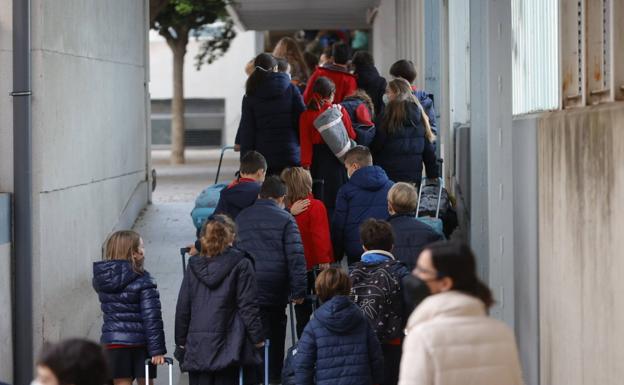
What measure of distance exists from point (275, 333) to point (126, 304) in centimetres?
146

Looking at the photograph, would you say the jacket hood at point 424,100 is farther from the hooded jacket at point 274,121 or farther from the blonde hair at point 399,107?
the hooded jacket at point 274,121

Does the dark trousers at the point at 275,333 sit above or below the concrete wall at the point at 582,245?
below

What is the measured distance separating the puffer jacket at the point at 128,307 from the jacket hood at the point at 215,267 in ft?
1.10

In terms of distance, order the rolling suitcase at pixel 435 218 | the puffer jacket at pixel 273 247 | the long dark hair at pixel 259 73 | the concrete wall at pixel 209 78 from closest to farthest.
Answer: the puffer jacket at pixel 273 247
the rolling suitcase at pixel 435 218
the long dark hair at pixel 259 73
the concrete wall at pixel 209 78

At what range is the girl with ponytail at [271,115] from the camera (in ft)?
39.6

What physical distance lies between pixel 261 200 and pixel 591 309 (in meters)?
3.74

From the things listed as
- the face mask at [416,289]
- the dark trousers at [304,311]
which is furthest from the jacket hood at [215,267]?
the face mask at [416,289]

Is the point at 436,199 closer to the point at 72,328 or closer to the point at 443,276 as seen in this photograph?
the point at 72,328

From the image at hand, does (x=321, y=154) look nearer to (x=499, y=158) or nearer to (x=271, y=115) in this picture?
(x=271, y=115)

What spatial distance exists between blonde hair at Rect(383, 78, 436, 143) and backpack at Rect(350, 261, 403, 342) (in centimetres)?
361

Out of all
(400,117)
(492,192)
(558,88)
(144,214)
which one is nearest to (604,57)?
(558,88)

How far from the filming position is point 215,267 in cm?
808

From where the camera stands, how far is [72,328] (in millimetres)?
10695

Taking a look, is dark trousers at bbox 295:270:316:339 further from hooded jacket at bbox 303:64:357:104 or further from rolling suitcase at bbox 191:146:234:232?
hooded jacket at bbox 303:64:357:104
